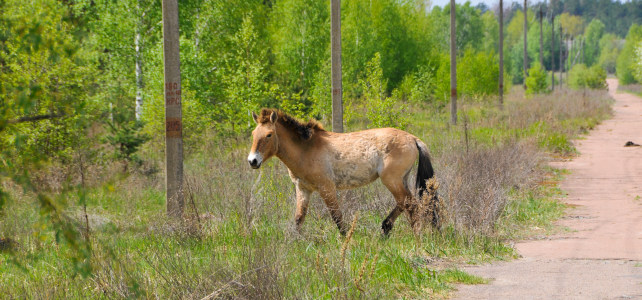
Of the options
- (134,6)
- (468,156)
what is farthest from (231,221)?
(134,6)

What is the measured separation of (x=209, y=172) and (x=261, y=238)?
696cm

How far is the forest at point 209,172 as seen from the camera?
4.35 metres

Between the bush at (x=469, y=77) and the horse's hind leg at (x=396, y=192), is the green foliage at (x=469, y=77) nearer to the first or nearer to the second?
the bush at (x=469, y=77)

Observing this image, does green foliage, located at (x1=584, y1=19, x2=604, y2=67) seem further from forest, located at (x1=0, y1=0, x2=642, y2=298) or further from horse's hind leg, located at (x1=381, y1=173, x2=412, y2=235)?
horse's hind leg, located at (x1=381, y1=173, x2=412, y2=235)

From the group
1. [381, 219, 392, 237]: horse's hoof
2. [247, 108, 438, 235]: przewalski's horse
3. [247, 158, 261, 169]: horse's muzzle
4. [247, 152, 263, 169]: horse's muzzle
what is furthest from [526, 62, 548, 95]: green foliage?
[247, 158, 261, 169]: horse's muzzle

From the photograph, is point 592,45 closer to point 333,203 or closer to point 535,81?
point 535,81

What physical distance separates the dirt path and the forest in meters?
0.49

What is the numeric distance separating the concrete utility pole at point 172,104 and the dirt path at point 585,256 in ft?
14.4

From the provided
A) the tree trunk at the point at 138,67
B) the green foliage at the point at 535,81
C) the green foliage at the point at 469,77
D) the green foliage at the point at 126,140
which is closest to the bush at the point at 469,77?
the green foliage at the point at 469,77

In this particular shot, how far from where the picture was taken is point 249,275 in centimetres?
595

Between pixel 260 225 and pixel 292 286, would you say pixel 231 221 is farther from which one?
pixel 292 286

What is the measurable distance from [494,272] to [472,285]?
68 cm

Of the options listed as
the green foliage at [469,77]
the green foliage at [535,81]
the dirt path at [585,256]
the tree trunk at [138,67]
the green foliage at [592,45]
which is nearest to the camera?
the dirt path at [585,256]

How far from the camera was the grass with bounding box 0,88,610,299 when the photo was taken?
583 cm
